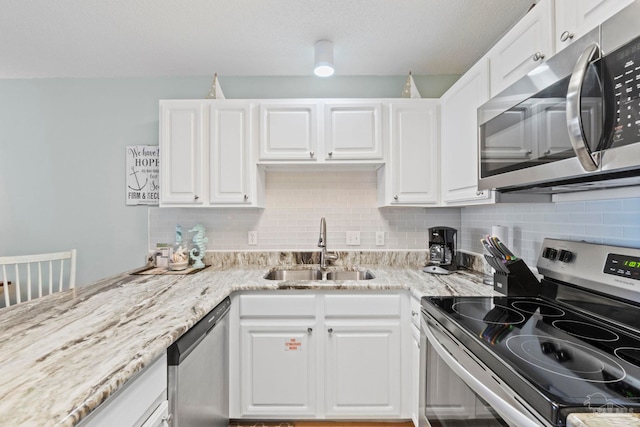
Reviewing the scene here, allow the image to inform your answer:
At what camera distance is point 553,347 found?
925 mm

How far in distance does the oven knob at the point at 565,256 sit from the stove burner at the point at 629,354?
469 mm

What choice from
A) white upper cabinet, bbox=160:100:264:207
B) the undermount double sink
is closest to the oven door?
the undermount double sink

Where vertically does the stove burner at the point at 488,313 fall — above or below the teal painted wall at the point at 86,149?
below

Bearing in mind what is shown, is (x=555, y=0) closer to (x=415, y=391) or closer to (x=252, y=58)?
(x=252, y=58)

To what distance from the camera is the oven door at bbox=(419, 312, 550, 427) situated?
0.80m

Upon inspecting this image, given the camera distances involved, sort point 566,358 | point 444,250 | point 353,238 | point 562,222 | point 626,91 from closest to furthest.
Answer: point 626,91 < point 566,358 < point 562,222 < point 444,250 < point 353,238

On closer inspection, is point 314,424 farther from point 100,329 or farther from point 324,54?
point 324,54

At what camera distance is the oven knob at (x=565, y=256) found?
1323mm

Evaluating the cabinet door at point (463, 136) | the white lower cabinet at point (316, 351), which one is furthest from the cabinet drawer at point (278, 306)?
the cabinet door at point (463, 136)

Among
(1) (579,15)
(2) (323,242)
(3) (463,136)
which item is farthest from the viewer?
(2) (323,242)

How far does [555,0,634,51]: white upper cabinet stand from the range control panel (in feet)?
2.46

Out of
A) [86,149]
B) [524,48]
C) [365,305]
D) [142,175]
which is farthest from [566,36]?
[86,149]

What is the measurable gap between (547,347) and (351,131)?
1.65 m

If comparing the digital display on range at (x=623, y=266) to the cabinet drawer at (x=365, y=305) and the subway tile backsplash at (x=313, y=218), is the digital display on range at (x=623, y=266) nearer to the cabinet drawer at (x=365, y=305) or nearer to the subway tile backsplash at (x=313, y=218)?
the cabinet drawer at (x=365, y=305)
